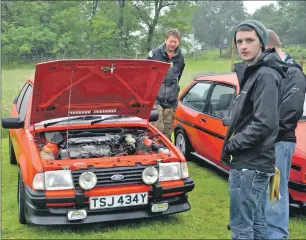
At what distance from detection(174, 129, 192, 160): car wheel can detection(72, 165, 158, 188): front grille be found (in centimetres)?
288

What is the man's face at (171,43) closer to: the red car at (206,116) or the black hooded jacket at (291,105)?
the red car at (206,116)

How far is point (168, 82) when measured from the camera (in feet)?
21.1

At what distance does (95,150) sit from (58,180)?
0.72 metres

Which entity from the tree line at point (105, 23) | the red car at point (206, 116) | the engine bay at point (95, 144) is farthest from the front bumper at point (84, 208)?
the tree line at point (105, 23)

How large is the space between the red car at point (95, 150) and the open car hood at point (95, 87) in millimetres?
11

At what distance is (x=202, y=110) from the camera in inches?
256

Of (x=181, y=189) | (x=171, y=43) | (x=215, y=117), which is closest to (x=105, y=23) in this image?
(x=171, y=43)

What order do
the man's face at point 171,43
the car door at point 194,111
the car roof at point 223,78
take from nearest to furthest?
the car roof at point 223,78, the man's face at point 171,43, the car door at point 194,111

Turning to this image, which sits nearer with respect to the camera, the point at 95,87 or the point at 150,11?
the point at 95,87

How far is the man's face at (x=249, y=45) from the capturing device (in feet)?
9.32

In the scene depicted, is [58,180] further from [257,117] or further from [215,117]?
[215,117]

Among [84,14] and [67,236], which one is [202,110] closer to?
[67,236]

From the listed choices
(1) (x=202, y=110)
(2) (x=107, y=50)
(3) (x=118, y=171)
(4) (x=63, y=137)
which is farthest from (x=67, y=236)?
(2) (x=107, y=50)

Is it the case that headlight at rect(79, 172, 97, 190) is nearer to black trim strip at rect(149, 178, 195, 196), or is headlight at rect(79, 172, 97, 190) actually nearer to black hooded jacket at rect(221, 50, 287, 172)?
black trim strip at rect(149, 178, 195, 196)
